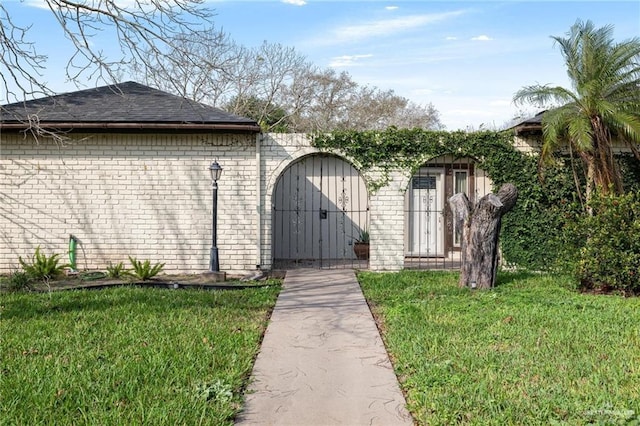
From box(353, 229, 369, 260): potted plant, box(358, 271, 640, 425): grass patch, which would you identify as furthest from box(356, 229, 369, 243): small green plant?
box(358, 271, 640, 425): grass patch

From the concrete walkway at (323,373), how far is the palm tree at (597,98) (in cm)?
576

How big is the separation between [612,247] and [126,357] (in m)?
7.23

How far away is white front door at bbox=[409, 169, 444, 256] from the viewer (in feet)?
50.1

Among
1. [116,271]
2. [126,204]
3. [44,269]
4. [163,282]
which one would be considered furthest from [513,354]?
[126,204]

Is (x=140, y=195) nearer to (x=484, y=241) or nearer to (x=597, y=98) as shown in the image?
(x=484, y=241)

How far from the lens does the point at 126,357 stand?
506cm

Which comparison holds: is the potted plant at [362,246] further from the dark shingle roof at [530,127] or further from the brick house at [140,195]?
the dark shingle roof at [530,127]

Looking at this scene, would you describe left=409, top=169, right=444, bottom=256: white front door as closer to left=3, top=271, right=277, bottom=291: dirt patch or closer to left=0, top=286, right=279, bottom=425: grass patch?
left=3, top=271, right=277, bottom=291: dirt patch

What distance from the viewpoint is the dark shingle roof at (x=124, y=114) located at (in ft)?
36.6

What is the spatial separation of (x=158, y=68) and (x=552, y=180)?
28.0 ft

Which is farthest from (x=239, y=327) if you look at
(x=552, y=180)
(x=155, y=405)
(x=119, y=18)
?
(x=552, y=180)

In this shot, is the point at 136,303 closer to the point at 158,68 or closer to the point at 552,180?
the point at 158,68

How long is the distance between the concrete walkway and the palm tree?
5.76m

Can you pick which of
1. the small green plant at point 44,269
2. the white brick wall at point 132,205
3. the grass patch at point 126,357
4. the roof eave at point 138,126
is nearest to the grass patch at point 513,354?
the grass patch at point 126,357
